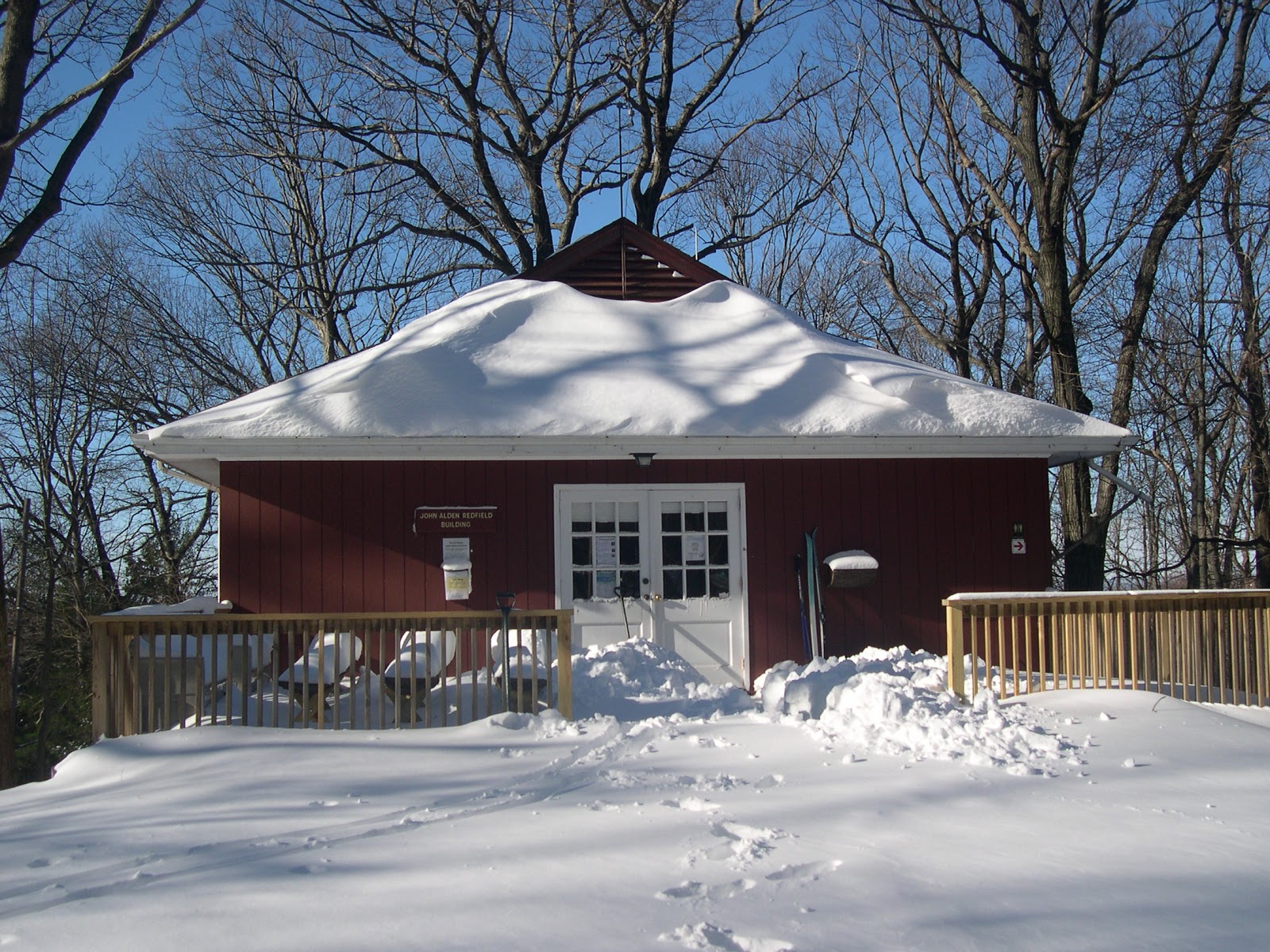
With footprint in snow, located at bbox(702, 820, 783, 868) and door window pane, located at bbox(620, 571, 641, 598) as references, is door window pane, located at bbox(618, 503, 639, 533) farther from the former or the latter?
footprint in snow, located at bbox(702, 820, 783, 868)

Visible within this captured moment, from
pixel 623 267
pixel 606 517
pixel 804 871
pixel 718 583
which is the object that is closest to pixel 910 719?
pixel 804 871

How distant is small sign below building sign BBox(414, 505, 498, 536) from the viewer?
30.5 ft

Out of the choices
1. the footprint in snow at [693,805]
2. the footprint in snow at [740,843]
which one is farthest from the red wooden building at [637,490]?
the footprint in snow at [740,843]

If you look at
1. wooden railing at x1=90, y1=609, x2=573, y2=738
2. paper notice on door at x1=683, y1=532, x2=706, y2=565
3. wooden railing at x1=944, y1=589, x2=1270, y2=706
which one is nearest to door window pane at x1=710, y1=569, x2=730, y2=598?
paper notice on door at x1=683, y1=532, x2=706, y2=565

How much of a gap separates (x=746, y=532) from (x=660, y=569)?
0.92 metres

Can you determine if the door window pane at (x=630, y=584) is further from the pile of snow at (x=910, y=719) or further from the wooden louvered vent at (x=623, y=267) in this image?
the wooden louvered vent at (x=623, y=267)

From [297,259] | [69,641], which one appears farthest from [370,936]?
[297,259]

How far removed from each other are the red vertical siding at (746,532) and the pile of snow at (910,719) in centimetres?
186

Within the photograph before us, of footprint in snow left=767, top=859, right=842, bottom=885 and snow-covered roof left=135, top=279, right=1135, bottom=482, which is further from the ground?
snow-covered roof left=135, top=279, right=1135, bottom=482

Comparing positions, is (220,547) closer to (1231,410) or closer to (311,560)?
(311,560)

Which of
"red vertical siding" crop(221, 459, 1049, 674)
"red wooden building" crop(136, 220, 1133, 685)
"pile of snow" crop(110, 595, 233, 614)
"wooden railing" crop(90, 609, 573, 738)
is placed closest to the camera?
"wooden railing" crop(90, 609, 573, 738)

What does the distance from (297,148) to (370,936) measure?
24.2 metres

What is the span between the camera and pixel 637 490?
A: 9531 millimetres

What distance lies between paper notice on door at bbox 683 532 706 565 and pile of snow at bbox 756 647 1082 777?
1.87 metres
